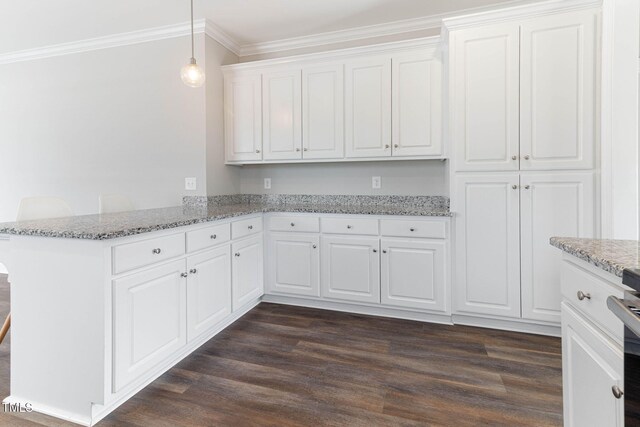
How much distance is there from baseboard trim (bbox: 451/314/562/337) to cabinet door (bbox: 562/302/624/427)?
1.44 meters

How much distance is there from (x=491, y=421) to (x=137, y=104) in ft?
12.3

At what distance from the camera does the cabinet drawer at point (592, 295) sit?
847 mm

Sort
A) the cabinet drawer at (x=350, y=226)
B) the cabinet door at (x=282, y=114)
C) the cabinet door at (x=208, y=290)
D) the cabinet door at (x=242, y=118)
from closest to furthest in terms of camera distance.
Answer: the cabinet door at (x=208, y=290), the cabinet drawer at (x=350, y=226), the cabinet door at (x=282, y=114), the cabinet door at (x=242, y=118)

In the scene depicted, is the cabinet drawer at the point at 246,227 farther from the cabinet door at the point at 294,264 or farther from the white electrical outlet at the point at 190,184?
the white electrical outlet at the point at 190,184

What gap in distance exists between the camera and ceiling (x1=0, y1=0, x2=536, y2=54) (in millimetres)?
2822

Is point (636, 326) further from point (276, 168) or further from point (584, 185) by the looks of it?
point (276, 168)

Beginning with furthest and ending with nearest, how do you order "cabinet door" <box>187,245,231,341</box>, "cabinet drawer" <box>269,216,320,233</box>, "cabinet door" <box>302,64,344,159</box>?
"cabinet door" <box>302,64,344,159</box>
"cabinet drawer" <box>269,216,320,233</box>
"cabinet door" <box>187,245,231,341</box>

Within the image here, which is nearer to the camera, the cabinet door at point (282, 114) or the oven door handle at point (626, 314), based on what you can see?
the oven door handle at point (626, 314)

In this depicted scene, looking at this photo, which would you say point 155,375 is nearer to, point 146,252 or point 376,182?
point 146,252

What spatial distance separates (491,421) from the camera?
1555mm

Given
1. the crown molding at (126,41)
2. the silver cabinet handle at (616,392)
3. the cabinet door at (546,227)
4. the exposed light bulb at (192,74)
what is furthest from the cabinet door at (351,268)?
the crown molding at (126,41)

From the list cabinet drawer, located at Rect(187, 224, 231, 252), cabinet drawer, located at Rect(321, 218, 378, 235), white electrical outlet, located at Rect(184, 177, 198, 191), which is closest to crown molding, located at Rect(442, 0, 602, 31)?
cabinet drawer, located at Rect(321, 218, 378, 235)

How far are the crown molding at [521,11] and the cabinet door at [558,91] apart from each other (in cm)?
5

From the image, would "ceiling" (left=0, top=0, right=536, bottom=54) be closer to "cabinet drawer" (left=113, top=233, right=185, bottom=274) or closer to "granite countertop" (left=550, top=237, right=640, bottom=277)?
"cabinet drawer" (left=113, top=233, right=185, bottom=274)
